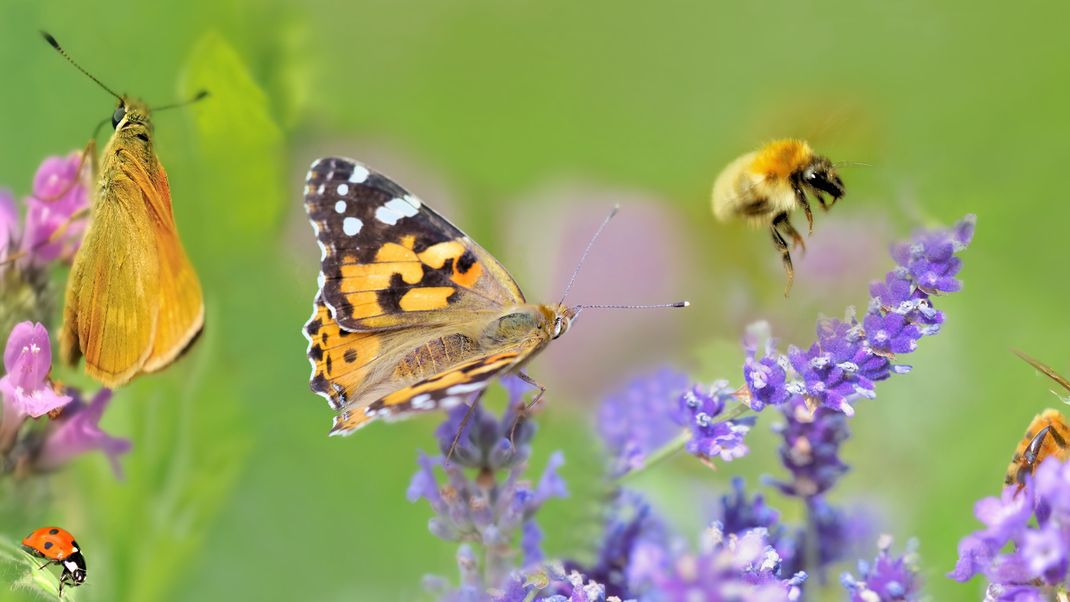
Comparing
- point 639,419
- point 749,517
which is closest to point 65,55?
point 639,419

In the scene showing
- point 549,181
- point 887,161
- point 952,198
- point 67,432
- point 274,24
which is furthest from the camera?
point 549,181

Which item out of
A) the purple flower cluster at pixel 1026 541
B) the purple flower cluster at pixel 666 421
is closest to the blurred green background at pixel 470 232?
the purple flower cluster at pixel 666 421

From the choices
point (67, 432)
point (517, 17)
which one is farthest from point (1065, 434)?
point (517, 17)

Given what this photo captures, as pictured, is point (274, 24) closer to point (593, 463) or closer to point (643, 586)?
point (593, 463)

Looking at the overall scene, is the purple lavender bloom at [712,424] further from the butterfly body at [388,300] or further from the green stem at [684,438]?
the butterfly body at [388,300]

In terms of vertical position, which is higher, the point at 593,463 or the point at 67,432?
the point at 593,463

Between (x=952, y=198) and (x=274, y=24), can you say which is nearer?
(x=274, y=24)

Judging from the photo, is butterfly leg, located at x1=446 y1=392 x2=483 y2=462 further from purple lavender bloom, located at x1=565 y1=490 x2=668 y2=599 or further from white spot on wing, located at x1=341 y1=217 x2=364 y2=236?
white spot on wing, located at x1=341 y1=217 x2=364 y2=236
